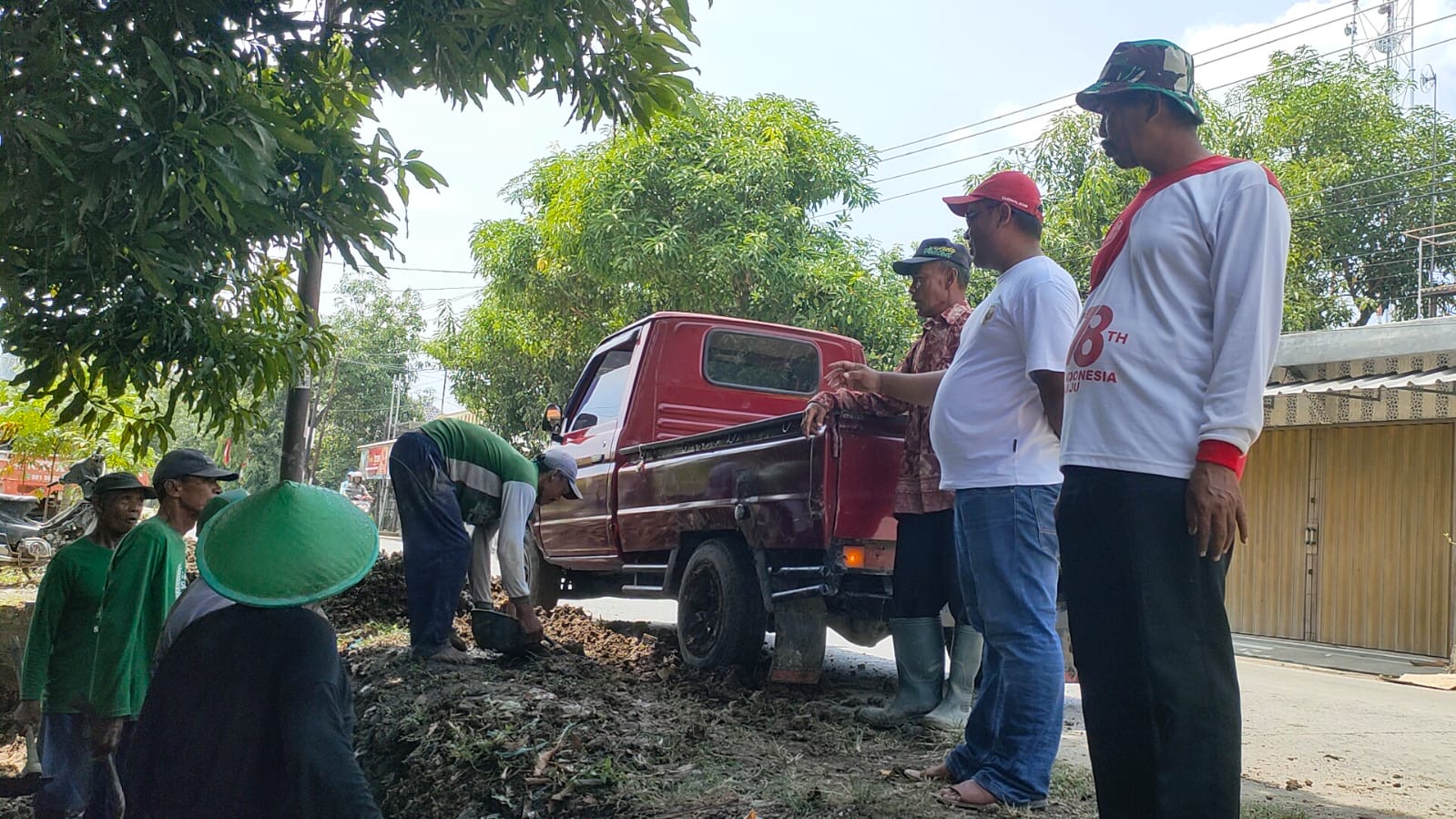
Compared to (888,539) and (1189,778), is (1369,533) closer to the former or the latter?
(888,539)

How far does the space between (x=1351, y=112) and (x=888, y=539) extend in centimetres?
2048

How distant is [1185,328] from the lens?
2.46m

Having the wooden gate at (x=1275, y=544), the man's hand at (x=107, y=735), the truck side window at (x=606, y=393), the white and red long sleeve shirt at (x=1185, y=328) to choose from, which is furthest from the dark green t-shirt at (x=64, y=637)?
the wooden gate at (x=1275, y=544)

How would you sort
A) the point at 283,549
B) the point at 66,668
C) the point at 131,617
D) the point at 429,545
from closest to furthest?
the point at 283,549 → the point at 131,617 → the point at 66,668 → the point at 429,545

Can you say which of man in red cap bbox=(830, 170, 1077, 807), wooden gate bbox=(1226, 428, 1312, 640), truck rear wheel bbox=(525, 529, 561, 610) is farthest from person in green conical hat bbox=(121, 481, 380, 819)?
wooden gate bbox=(1226, 428, 1312, 640)

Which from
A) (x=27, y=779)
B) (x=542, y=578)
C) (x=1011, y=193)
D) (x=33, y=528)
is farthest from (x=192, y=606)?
(x=33, y=528)

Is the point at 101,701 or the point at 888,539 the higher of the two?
the point at 888,539

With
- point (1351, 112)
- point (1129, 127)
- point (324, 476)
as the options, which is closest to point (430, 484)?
point (1129, 127)

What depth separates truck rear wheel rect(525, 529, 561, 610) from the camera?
8.88 meters

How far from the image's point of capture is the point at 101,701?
4535mm

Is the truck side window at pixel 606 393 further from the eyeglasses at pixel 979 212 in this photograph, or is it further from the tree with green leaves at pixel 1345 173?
the tree with green leaves at pixel 1345 173

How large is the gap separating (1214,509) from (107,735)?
14.0 ft

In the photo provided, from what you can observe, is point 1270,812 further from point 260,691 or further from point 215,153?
point 215,153

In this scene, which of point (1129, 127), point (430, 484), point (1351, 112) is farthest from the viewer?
point (1351, 112)
